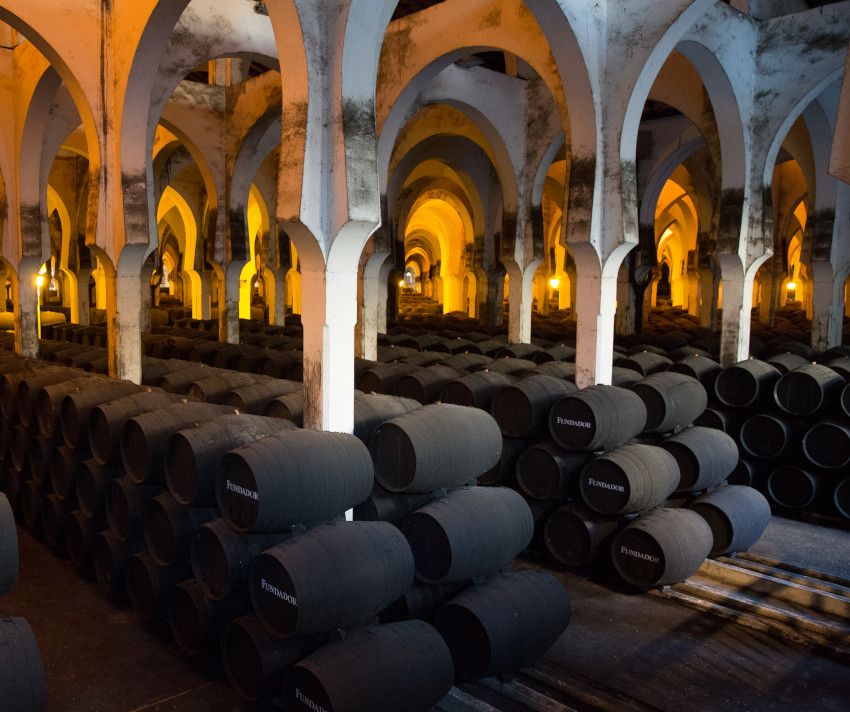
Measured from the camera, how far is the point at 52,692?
4812 mm

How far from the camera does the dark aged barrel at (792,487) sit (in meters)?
9.27

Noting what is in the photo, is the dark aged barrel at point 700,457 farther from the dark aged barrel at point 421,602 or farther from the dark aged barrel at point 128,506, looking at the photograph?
the dark aged barrel at point 128,506

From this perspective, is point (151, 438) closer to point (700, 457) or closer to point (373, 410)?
point (373, 410)

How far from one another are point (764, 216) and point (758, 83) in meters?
2.29

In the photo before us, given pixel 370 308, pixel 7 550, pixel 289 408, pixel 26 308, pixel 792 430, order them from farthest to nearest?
pixel 26 308, pixel 370 308, pixel 792 430, pixel 289 408, pixel 7 550

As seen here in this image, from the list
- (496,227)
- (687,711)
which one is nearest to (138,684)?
(687,711)

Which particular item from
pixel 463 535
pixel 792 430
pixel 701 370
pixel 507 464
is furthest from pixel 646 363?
pixel 463 535

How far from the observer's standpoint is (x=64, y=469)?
696 centimetres

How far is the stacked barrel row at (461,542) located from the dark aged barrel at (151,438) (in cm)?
160

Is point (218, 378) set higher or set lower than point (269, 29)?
lower

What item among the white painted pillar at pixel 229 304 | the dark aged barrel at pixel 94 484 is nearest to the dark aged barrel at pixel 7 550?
the dark aged barrel at pixel 94 484

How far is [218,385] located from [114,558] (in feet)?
8.46

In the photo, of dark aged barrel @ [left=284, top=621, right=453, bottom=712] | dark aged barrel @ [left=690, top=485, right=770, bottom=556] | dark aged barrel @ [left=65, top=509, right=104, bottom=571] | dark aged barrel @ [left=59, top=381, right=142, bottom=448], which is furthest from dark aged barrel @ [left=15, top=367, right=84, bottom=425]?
dark aged barrel @ [left=690, top=485, right=770, bottom=556]

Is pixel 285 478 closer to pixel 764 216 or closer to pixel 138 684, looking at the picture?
pixel 138 684
